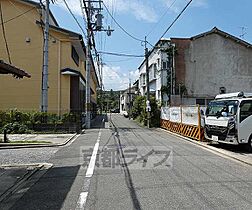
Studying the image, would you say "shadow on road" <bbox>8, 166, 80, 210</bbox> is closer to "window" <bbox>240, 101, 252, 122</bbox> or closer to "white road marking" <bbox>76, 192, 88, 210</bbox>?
"white road marking" <bbox>76, 192, 88, 210</bbox>

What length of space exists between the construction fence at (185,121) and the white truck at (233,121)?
2.60m

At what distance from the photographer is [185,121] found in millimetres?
19562

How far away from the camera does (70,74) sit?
2659 centimetres

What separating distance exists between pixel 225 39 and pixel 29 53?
2180cm

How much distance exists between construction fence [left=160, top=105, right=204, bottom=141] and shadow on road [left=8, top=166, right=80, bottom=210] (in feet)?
31.0

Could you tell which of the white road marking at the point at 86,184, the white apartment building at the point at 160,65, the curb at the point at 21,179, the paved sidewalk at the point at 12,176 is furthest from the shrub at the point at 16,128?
the white apartment building at the point at 160,65

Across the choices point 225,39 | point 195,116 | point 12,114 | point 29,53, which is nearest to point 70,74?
point 29,53

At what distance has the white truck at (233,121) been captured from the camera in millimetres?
12430

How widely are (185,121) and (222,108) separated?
5.95 meters

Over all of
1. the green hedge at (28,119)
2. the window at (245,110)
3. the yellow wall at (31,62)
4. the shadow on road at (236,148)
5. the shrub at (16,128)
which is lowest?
the shadow on road at (236,148)

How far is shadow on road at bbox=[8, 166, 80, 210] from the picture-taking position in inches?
223

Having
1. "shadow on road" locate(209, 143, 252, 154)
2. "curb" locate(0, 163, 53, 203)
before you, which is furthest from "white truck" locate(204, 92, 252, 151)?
"curb" locate(0, 163, 53, 203)

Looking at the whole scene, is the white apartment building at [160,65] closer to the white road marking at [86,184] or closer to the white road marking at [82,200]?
the white road marking at [86,184]

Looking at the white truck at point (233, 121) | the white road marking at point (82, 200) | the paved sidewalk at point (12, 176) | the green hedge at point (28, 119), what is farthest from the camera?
the green hedge at point (28, 119)
